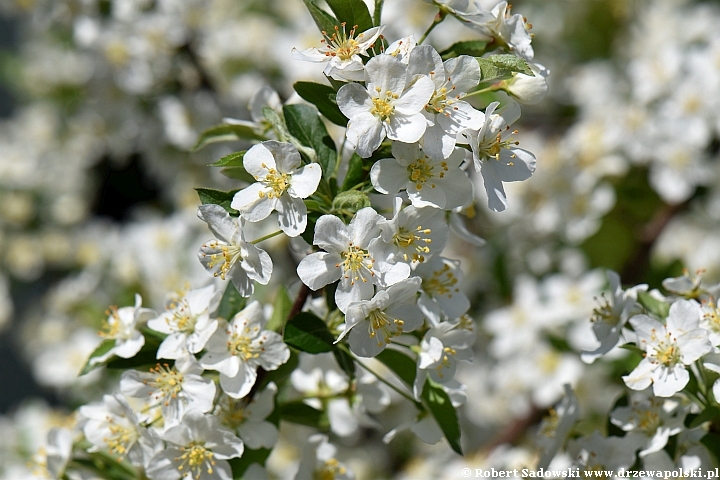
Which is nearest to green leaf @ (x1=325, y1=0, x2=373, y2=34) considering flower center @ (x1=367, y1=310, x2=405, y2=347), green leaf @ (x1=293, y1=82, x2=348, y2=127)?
green leaf @ (x1=293, y1=82, x2=348, y2=127)

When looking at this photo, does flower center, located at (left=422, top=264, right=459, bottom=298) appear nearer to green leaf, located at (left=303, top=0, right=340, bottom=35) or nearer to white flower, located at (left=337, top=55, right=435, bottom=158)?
white flower, located at (left=337, top=55, right=435, bottom=158)

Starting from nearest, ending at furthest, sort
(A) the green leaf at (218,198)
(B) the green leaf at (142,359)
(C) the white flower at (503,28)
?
(A) the green leaf at (218,198) < (C) the white flower at (503,28) < (B) the green leaf at (142,359)

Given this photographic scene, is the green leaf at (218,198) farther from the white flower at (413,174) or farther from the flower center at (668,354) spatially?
the flower center at (668,354)

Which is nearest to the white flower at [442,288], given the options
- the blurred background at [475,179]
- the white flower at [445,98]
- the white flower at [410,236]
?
the white flower at [410,236]

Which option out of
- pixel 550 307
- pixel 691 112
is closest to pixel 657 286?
pixel 550 307

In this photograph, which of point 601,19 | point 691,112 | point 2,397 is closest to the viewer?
point 691,112

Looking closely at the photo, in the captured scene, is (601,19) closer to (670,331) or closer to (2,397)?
(670,331)
